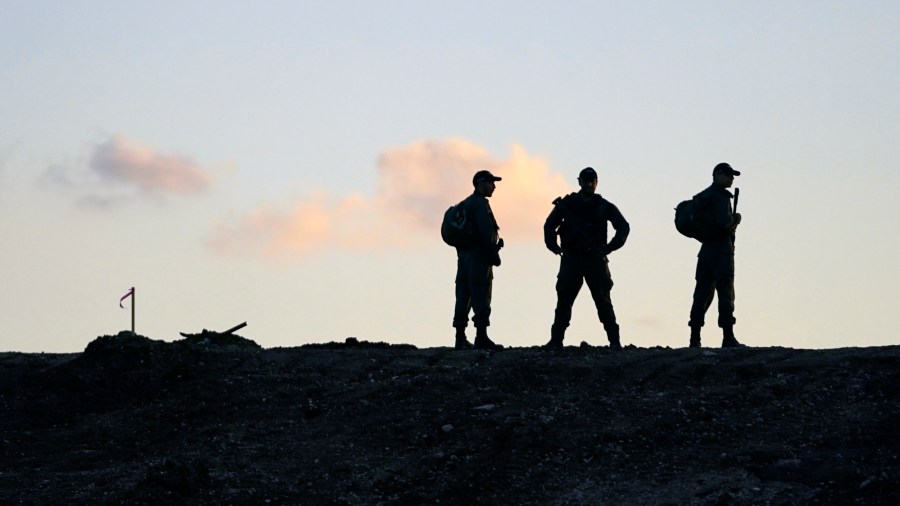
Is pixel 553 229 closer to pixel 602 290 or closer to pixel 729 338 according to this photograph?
pixel 602 290

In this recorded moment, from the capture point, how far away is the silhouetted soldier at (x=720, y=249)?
22.0 meters

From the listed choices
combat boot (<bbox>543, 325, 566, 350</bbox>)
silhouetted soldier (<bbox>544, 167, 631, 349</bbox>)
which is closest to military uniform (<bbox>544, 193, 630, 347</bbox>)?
silhouetted soldier (<bbox>544, 167, 631, 349</bbox>)

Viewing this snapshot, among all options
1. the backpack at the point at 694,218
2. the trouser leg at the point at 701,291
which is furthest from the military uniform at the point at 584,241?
the trouser leg at the point at 701,291

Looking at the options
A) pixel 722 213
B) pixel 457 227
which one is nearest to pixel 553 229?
pixel 457 227

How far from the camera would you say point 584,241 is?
21.3 m

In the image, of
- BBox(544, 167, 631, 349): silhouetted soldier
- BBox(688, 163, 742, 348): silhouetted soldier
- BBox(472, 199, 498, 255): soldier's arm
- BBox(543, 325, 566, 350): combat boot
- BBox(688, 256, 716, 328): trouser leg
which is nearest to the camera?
BBox(544, 167, 631, 349): silhouetted soldier

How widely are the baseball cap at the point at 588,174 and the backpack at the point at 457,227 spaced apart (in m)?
1.94

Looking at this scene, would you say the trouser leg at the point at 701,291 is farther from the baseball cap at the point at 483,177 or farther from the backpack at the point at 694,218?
the baseball cap at the point at 483,177

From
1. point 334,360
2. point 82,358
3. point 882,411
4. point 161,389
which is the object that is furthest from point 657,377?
point 82,358

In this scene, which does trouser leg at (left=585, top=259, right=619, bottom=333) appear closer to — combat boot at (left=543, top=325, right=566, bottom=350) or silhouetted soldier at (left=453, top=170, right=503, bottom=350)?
combat boot at (left=543, top=325, right=566, bottom=350)

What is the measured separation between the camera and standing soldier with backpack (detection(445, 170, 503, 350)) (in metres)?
22.7

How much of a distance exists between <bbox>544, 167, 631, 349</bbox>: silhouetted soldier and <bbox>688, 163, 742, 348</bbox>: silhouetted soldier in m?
1.26

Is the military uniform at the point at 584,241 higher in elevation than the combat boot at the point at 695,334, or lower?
higher

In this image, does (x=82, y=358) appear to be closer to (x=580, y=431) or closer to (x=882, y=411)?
(x=580, y=431)
